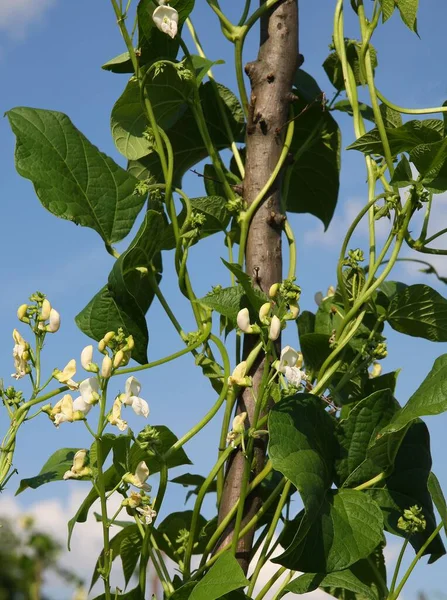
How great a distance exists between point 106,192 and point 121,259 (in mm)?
150

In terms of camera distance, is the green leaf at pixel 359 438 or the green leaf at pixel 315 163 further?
the green leaf at pixel 315 163

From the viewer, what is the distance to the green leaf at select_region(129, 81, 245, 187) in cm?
142

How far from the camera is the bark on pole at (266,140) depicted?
118 centimetres

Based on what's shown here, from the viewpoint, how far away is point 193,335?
1176 mm

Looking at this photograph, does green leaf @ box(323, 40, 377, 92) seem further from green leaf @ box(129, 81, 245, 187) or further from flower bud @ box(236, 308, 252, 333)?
flower bud @ box(236, 308, 252, 333)

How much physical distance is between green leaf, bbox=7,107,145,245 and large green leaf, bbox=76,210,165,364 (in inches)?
3.4

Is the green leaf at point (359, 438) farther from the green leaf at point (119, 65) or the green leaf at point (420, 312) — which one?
the green leaf at point (119, 65)

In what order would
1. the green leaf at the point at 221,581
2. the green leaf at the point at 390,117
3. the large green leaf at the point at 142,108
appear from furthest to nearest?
the green leaf at the point at 390,117
the large green leaf at the point at 142,108
the green leaf at the point at 221,581

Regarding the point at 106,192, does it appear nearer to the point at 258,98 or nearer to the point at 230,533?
the point at 258,98

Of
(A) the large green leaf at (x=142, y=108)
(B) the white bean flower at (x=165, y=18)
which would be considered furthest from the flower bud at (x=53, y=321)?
(B) the white bean flower at (x=165, y=18)

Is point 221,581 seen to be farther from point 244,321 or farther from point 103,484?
point 244,321

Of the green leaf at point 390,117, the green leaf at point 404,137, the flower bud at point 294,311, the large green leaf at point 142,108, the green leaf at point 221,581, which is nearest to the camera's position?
the green leaf at point 221,581

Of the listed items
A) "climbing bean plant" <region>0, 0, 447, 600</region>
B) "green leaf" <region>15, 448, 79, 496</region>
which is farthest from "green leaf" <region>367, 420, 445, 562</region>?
"green leaf" <region>15, 448, 79, 496</region>

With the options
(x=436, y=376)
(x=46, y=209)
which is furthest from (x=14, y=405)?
(x=436, y=376)
